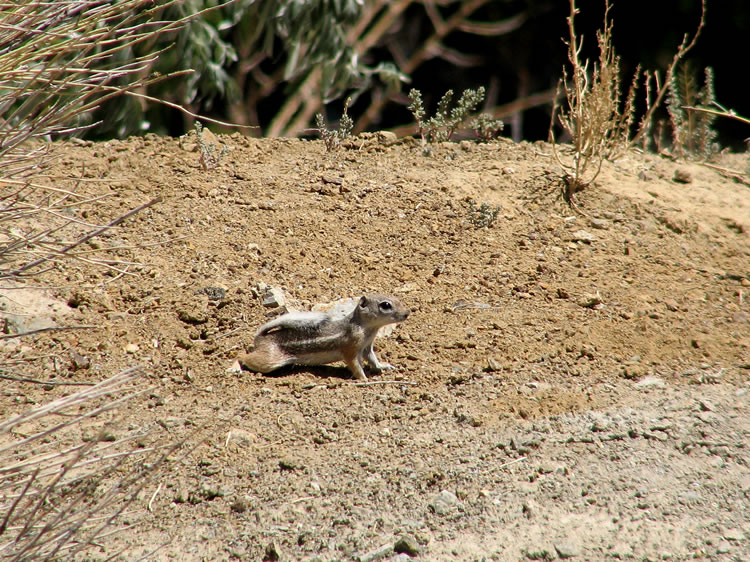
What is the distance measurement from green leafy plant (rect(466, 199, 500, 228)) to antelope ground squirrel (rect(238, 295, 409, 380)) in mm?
1177

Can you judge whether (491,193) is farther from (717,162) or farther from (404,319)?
(717,162)

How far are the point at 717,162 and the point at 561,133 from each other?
2714 mm

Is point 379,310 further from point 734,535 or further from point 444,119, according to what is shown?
point 444,119

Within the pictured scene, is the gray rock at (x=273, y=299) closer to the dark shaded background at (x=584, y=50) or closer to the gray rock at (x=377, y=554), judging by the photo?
the gray rock at (x=377, y=554)

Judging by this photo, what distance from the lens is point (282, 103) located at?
7660 millimetres

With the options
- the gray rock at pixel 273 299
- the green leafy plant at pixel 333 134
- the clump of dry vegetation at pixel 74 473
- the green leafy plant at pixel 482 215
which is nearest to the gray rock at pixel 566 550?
the clump of dry vegetation at pixel 74 473

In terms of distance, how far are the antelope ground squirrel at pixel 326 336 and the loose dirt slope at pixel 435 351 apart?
0.10 meters

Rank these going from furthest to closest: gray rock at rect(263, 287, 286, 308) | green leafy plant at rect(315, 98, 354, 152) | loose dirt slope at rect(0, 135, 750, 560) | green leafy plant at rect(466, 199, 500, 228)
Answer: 1. green leafy plant at rect(315, 98, 354, 152)
2. green leafy plant at rect(466, 199, 500, 228)
3. gray rock at rect(263, 287, 286, 308)
4. loose dirt slope at rect(0, 135, 750, 560)

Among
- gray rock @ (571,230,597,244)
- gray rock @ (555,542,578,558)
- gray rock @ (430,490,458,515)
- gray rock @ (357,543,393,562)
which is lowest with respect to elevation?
gray rock @ (430,490,458,515)

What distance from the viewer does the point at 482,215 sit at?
4.78 metres

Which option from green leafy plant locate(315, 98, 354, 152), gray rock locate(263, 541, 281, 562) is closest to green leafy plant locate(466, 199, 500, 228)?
green leafy plant locate(315, 98, 354, 152)

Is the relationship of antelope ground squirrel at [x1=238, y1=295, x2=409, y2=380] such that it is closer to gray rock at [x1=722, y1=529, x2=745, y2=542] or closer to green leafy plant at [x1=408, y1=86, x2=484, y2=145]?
gray rock at [x1=722, y1=529, x2=745, y2=542]

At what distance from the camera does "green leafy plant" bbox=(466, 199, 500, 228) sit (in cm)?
476

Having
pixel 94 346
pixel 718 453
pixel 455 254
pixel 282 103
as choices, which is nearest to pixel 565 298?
pixel 455 254
